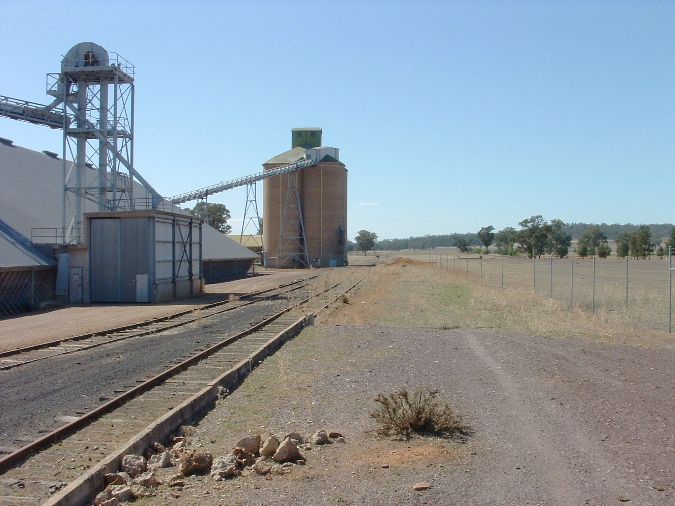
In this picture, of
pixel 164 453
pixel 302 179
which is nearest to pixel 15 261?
pixel 164 453

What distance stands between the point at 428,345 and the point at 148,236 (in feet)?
68.4

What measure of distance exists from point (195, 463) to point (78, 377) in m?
6.95

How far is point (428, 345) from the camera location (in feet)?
57.6

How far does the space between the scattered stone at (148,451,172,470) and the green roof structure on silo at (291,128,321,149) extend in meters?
101

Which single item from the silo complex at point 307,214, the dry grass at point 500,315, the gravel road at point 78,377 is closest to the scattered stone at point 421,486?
the gravel road at point 78,377

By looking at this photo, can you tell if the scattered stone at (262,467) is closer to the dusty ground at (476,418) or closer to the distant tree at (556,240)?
the dusty ground at (476,418)

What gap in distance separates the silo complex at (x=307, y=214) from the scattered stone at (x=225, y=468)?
3299 inches

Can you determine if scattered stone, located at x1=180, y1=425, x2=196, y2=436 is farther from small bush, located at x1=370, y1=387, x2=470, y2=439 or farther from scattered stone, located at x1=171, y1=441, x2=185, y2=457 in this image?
small bush, located at x1=370, y1=387, x2=470, y2=439

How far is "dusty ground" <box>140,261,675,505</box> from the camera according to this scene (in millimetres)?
6797

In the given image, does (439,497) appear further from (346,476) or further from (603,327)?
(603,327)

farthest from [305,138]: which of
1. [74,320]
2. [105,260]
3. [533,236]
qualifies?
[74,320]

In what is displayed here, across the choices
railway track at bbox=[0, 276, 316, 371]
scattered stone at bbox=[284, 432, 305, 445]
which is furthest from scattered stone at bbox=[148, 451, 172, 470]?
railway track at bbox=[0, 276, 316, 371]

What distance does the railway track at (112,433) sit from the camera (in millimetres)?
7078

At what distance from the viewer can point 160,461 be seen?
7891mm
